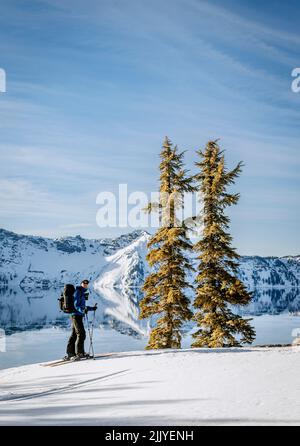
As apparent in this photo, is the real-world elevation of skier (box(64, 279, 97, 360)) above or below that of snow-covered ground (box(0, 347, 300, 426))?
above

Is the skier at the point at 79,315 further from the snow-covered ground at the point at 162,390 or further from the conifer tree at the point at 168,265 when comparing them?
the conifer tree at the point at 168,265

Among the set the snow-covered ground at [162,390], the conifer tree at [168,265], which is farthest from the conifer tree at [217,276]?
the snow-covered ground at [162,390]

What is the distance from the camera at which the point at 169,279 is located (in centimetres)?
2925

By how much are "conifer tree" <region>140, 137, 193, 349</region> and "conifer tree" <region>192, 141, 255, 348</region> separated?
0.97 metres

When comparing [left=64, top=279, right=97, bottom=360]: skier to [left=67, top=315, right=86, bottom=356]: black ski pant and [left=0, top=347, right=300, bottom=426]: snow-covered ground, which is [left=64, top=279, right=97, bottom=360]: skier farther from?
[left=0, top=347, right=300, bottom=426]: snow-covered ground

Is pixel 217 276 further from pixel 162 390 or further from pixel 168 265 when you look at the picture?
pixel 162 390

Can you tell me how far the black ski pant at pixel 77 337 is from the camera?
1798cm

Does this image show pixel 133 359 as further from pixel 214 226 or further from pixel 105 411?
pixel 214 226

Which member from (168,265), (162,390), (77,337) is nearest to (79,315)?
(77,337)

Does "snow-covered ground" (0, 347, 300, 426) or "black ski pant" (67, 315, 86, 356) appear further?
"black ski pant" (67, 315, 86, 356)

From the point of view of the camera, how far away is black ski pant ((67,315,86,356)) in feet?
59.0

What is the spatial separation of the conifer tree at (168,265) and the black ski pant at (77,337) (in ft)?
34.1

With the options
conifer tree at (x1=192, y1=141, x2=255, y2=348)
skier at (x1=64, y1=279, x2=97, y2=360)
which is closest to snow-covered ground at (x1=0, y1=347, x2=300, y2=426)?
skier at (x1=64, y1=279, x2=97, y2=360)

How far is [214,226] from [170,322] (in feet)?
21.1
